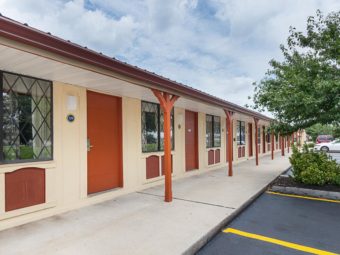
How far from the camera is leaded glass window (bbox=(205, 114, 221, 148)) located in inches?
385

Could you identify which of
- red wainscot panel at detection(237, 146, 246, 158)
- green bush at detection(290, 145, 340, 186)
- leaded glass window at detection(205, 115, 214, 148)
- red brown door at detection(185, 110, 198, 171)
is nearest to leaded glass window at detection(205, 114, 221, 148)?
leaded glass window at detection(205, 115, 214, 148)

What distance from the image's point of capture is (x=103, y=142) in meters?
5.42

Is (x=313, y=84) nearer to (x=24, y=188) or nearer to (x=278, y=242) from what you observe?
(x=278, y=242)

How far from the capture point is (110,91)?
5.31m

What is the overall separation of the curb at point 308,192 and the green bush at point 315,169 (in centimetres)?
36

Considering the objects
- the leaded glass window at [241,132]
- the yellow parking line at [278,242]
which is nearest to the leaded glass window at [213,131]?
the leaded glass window at [241,132]

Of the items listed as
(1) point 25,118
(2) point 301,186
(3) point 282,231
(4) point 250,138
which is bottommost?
(3) point 282,231

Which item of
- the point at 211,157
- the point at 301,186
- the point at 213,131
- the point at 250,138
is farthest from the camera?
the point at 250,138

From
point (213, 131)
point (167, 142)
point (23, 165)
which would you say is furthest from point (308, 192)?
point (23, 165)

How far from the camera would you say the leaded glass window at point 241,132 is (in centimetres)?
1263

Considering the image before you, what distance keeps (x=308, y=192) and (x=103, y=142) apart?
189 inches

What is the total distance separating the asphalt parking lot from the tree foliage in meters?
2.17

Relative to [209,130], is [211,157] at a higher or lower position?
lower

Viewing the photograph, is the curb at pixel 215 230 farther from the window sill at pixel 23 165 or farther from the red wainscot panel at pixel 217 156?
the red wainscot panel at pixel 217 156
